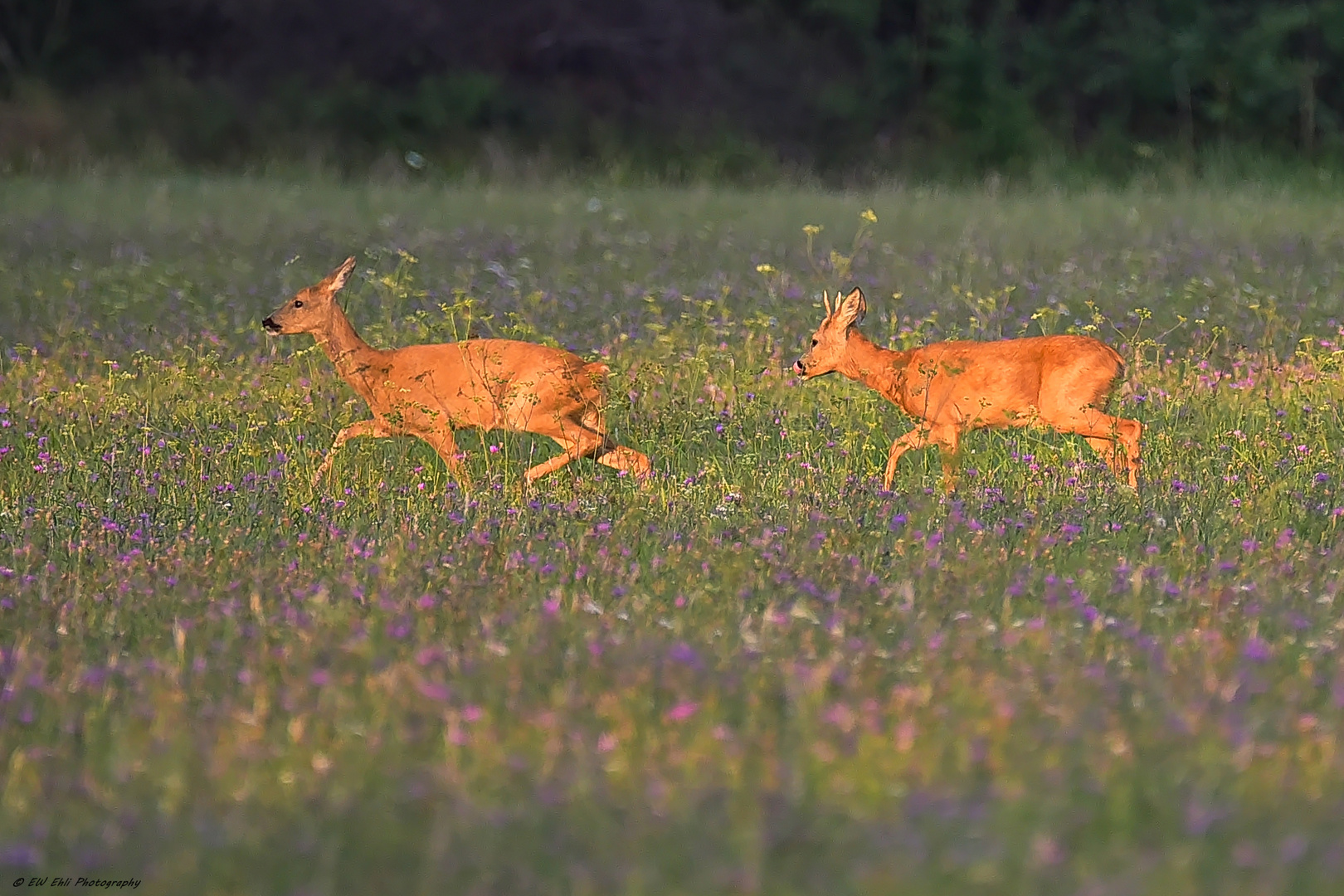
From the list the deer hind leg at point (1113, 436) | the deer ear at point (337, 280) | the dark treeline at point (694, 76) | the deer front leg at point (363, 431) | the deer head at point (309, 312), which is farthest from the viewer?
the dark treeline at point (694, 76)

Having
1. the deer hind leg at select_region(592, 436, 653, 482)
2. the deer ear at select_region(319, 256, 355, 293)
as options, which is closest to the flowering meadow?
the deer hind leg at select_region(592, 436, 653, 482)

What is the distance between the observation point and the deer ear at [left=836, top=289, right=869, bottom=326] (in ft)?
27.3

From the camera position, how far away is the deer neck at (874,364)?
8258 millimetres

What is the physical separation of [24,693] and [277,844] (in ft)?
3.92

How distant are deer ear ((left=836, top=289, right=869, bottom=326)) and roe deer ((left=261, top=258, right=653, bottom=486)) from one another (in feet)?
3.54

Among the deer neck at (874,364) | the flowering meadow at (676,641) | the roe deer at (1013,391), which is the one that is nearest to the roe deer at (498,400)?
the flowering meadow at (676,641)

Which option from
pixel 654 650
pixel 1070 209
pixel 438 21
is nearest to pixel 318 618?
pixel 654 650

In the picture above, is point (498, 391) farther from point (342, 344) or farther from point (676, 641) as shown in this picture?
point (676, 641)

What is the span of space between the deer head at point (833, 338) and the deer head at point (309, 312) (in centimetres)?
210

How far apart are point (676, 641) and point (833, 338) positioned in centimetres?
410

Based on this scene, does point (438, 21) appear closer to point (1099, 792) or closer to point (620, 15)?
point (620, 15)

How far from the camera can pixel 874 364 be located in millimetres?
8297

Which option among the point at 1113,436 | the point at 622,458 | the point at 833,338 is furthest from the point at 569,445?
the point at 1113,436

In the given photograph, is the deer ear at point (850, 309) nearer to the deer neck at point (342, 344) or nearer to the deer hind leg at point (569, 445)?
the deer hind leg at point (569, 445)
